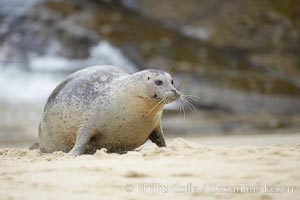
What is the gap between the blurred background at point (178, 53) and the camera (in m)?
10.9

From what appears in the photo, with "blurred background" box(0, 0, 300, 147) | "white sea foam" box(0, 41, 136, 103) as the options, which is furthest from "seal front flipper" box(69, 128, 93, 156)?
"white sea foam" box(0, 41, 136, 103)

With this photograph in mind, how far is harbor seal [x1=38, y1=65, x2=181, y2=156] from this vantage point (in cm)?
461

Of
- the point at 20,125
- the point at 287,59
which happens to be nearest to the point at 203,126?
the point at 20,125

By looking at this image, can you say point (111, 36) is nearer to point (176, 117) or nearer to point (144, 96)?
point (176, 117)

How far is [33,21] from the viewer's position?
1365cm

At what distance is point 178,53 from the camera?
1320 cm

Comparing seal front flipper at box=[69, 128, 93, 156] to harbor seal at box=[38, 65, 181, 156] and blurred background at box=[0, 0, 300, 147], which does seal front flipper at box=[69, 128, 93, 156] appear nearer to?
harbor seal at box=[38, 65, 181, 156]

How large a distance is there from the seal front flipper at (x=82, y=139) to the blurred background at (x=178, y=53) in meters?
4.62

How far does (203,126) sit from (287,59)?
14.7 feet

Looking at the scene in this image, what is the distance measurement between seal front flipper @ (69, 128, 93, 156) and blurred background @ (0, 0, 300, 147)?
4.62 meters

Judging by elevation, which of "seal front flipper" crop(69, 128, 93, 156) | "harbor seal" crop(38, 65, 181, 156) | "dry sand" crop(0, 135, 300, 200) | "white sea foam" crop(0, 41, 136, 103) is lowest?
"dry sand" crop(0, 135, 300, 200)

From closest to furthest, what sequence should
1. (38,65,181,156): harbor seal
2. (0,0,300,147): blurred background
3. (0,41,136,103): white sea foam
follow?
(38,65,181,156): harbor seal → (0,0,300,147): blurred background → (0,41,136,103): white sea foam

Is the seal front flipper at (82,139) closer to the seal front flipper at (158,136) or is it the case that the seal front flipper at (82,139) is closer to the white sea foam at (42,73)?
the seal front flipper at (158,136)

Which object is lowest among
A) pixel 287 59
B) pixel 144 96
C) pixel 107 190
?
pixel 107 190
